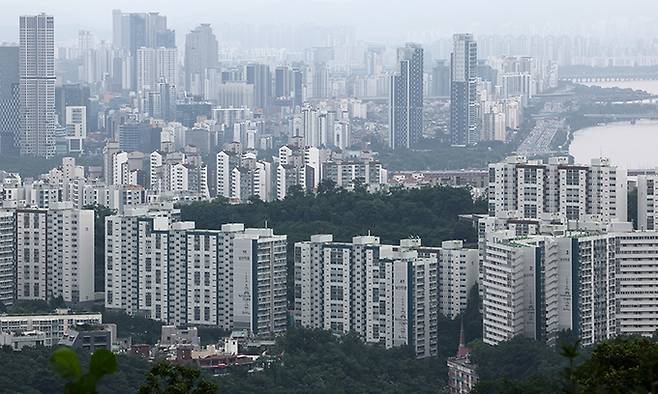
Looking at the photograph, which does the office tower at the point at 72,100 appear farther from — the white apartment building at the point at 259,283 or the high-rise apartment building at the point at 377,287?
the high-rise apartment building at the point at 377,287

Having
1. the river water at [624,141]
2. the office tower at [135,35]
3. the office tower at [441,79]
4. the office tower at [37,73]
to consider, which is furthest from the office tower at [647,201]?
the office tower at [135,35]

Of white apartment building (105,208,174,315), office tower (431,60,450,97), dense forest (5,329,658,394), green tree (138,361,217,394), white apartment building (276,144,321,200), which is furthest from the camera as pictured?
office tower (431,60,450,97)

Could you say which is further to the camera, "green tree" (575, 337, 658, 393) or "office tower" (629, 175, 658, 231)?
"office tower" (629, 175, 658, 231)

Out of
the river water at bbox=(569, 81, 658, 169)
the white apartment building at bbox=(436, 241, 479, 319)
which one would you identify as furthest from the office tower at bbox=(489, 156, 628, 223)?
the river water at bbox=(569, 81, 658, 169)

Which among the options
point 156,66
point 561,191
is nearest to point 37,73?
point 156,66

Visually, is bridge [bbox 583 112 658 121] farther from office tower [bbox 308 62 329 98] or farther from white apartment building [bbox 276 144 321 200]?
white apartment building [bbox 276 144 321 200]
